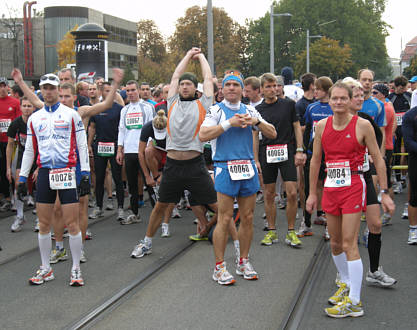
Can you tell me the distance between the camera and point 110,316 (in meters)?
5.23

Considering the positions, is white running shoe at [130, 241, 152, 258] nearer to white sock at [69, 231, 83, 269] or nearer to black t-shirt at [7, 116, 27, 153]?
white sock at [69, 231, 83, 269]

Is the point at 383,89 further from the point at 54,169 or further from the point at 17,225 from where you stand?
the point at 17,225

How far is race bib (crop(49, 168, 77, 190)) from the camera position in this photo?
6.21 m

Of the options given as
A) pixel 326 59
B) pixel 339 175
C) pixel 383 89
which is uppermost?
pixel 326 59

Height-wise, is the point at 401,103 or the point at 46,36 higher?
the point at 46,36

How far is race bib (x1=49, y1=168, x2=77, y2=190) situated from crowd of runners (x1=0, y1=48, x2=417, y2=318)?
10mm

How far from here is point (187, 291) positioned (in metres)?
5.93

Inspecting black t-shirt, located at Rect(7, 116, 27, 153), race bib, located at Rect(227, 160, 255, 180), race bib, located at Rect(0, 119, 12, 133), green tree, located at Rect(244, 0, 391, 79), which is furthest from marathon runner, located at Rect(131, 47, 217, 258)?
green tree, located at Rect(244, 0, 391, 79)

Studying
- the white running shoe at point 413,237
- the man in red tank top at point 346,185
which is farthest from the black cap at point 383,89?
the man in red tank top at point 346,185

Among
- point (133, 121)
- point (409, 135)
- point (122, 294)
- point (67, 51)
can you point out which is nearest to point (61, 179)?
point (122, 294)

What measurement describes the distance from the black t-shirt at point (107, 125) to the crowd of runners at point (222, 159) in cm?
2

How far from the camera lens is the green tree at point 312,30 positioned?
7362 centimetres

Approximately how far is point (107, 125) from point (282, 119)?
3.19 m

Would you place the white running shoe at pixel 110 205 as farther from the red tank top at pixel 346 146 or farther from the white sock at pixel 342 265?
the red tank top at pixel 346 146
